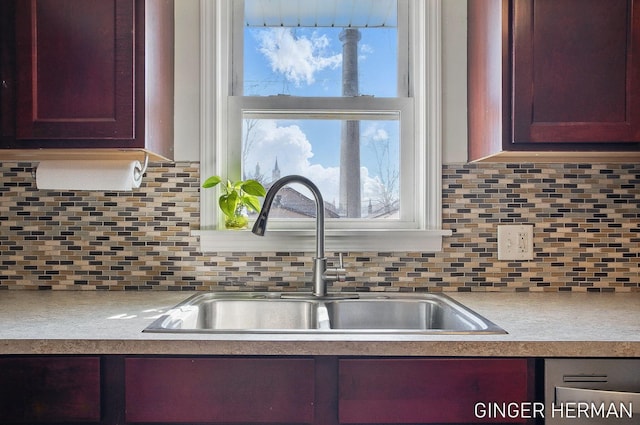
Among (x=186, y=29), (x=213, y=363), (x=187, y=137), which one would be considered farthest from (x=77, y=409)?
(x=186, y=29)

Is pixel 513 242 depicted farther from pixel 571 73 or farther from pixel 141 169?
pixel 141 169

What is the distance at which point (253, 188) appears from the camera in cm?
176

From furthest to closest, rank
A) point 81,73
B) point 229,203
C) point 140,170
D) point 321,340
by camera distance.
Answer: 1. point 229,203
2. point 140,170
3. point 81,73
4. point 321,340

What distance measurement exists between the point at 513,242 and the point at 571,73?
0.60 m

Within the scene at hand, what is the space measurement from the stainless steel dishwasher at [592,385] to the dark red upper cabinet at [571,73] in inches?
25.6

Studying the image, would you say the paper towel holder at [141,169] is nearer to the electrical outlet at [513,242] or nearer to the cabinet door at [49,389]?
the cabinet door at [49,389]

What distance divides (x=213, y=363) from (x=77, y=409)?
33 cm

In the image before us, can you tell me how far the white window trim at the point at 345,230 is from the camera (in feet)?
5.82

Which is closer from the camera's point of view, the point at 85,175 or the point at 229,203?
the point at 85,175

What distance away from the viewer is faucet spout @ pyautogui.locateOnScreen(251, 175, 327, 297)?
1.60 m

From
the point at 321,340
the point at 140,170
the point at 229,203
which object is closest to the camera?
the point at 321,340

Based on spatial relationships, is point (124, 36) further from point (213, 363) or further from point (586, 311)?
point (586, 311)

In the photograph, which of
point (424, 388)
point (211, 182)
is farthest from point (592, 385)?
point (211, 182)

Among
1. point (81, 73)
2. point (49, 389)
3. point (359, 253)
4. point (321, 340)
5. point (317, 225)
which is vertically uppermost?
point (81, 73)
